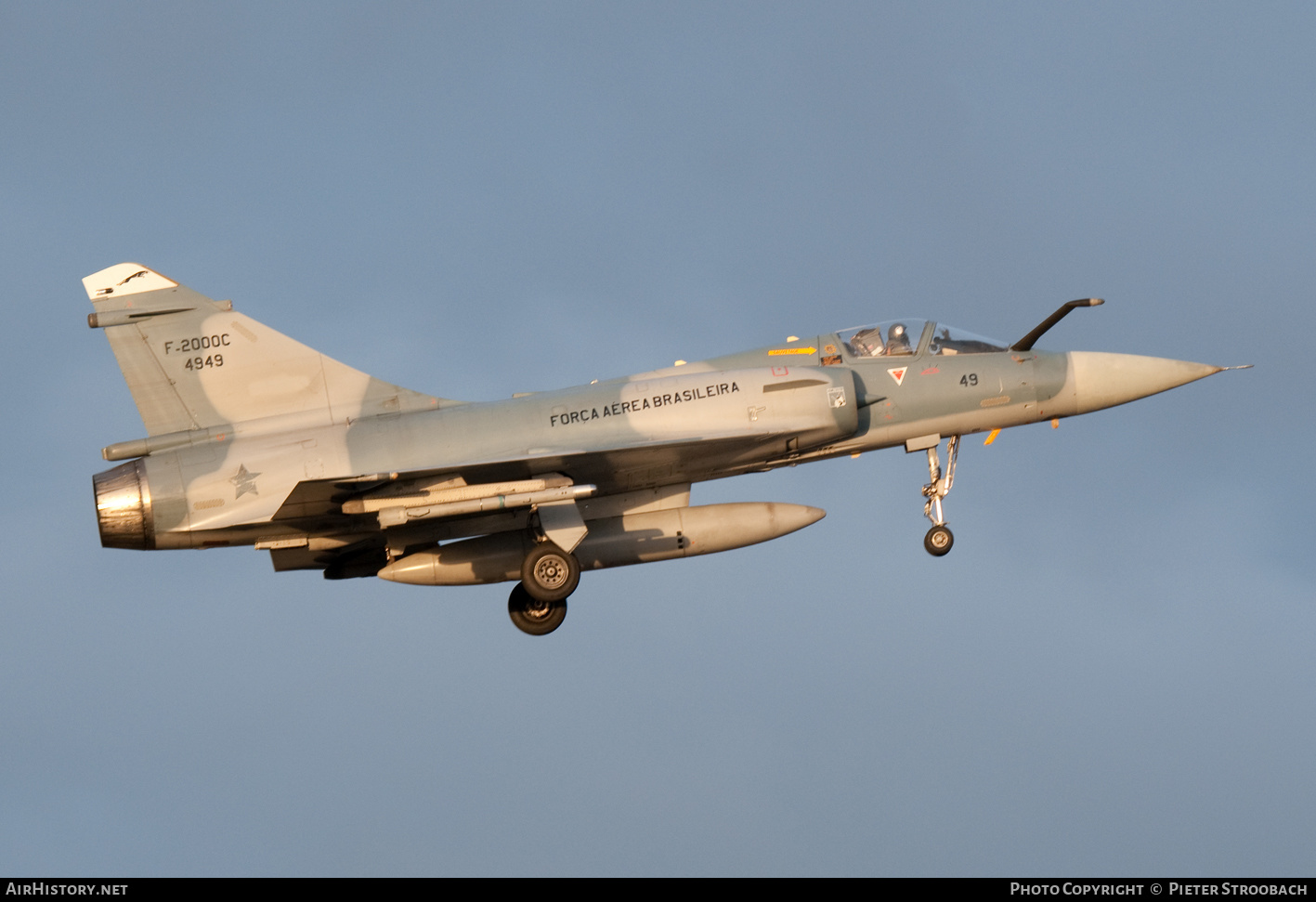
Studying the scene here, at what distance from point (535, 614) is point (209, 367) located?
501 centimetres

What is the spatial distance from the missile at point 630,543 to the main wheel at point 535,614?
407 mm

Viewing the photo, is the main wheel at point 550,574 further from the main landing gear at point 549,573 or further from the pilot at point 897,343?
the pilot at point 897,343

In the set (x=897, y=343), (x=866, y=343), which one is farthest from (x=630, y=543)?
(x=897, y=343)

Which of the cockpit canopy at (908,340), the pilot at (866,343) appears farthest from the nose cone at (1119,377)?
the pilot at (866,343)

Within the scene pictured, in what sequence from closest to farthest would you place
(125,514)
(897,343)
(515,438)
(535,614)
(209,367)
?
(125,514), (515,438), (209,367), (535,614), (897,343)

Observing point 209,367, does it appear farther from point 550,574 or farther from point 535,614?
point 535,614

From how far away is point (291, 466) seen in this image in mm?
16500

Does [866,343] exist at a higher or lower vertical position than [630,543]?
higher

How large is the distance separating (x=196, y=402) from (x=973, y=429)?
384 inches

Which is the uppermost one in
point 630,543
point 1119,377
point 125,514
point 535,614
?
point 1119,377

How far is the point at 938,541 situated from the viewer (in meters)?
18.8
